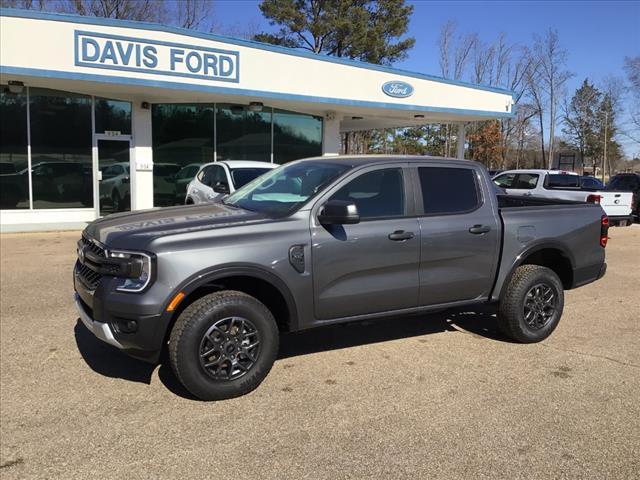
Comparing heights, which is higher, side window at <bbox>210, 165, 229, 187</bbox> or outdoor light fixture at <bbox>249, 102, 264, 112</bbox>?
outdoor light fixture at <bbox>249, 102, 264, 112</bbox>

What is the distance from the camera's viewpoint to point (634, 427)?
3.68 m

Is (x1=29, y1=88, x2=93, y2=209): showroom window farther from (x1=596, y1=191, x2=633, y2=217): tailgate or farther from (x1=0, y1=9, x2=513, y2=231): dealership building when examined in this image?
(x1=596, y1=191, x2=633, y2=217): tailgate

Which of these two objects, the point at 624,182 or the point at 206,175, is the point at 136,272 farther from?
the point at 624,182

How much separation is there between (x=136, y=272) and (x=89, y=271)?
2.33 feet

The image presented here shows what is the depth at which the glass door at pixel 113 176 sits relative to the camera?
46.2 feet

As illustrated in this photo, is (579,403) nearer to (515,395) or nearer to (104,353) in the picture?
(515,395)

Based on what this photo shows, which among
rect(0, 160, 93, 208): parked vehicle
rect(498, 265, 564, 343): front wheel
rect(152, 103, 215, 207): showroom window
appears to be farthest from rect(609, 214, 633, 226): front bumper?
rect(0, 160, 93, 208): parked vehicle

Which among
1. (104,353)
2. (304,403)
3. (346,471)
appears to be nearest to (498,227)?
(304,403)

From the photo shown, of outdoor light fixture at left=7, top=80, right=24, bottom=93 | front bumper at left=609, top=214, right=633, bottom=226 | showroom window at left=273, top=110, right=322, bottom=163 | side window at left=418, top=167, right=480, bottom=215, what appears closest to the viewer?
side window at left=418, top=167, right=480, bottom=215

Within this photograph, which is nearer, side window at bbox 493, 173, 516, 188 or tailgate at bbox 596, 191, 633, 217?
tailgate at bbox 596, 191, 633, 217

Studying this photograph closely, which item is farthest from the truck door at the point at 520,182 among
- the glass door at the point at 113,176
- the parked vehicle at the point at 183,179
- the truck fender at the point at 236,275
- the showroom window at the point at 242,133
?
the truck fender at the point at 236,275

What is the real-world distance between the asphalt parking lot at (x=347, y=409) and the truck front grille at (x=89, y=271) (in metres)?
0.81

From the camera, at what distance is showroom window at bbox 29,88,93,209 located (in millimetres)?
13250

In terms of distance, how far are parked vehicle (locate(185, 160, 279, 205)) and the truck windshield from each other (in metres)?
4.38
